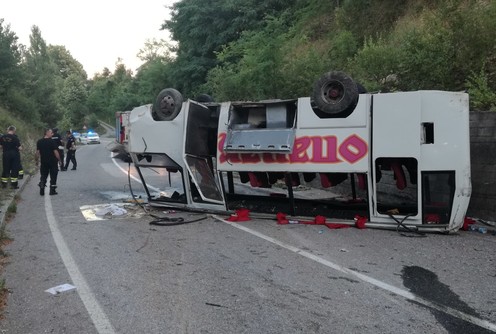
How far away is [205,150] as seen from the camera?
8.86 metres

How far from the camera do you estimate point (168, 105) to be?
852cm

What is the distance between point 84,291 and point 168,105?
4643mm

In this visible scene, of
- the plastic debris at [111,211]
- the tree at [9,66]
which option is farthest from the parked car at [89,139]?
the plastic debris at [111,211]

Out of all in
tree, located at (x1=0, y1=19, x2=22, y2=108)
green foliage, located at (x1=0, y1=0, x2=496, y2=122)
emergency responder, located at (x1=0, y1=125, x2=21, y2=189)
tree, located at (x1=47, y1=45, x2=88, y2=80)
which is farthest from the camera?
tree, located at (x1=47, y1=45, x2=88, y2=80)

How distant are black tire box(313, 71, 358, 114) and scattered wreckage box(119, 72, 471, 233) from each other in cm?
2

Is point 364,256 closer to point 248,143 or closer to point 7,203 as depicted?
point 248,143

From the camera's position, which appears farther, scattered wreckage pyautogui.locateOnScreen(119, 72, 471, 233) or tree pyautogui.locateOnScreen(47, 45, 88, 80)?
tree pyautogui.locateOnScreen(47, 45, 88, 80)

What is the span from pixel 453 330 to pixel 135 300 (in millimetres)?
2830

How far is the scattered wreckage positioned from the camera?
21.9 feet

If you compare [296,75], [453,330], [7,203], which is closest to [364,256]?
[453,330]

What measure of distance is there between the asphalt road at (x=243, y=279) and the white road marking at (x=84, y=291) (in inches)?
0.6

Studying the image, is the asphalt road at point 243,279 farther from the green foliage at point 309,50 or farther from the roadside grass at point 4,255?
the green foliage at point 309,50

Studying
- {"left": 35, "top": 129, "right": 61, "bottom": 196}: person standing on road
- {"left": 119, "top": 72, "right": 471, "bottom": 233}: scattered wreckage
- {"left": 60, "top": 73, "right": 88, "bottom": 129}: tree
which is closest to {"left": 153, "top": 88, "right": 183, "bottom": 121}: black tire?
{"left": 119, "top": 72, "right": 471, "bottom": 233}: scattered wreckage

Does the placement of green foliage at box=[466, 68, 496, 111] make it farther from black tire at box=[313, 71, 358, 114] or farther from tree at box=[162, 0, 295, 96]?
tree at box=[162, 0, 295, 96]
